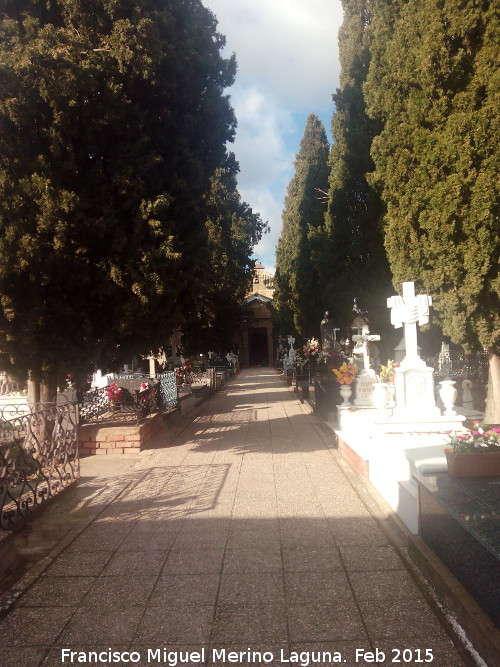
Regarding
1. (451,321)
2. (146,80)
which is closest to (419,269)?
(451,321)

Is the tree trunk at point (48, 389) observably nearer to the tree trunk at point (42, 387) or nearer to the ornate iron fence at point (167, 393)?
the tree trunk at point (42, 387)

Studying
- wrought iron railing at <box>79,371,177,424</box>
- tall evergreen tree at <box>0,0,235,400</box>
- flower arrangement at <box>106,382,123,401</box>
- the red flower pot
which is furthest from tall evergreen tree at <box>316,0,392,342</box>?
the red flower pot

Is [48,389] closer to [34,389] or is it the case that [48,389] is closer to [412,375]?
[34,389]

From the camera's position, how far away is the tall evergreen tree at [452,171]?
886 centimetres

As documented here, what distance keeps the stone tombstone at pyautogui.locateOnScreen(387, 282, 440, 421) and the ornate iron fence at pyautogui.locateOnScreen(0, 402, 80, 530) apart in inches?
202

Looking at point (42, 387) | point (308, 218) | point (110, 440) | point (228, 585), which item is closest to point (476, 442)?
point (228, 585)

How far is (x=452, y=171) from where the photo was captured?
30.6ft

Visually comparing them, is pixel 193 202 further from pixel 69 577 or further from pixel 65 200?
pixel 69 577

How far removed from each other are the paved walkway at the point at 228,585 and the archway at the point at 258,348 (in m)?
58.1

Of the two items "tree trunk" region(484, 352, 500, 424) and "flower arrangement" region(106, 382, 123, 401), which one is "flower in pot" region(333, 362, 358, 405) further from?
"flower arrangement" region(106, 382, 123, 401)

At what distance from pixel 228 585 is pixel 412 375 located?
5862mm

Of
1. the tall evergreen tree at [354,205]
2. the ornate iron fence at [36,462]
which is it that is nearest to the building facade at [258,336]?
the tall evergreen tree at [354,205]

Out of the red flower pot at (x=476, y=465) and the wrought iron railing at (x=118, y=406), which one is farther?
the wrought iron railing at (x=118, y=406)

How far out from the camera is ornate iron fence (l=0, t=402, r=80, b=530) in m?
4.87
